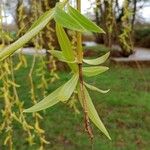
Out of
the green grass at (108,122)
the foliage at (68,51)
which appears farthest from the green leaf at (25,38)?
the green grass at (108,122)

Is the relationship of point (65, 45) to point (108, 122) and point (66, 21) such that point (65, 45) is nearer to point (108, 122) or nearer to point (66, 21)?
point (66, 21)

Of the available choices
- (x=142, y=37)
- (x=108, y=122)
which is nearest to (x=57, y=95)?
(x=108, y=122)

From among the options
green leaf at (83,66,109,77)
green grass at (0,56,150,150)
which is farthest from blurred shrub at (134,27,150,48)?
green leaf at (83,66,109,77)

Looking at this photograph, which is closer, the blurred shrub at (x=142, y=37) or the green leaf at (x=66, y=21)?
the green leaf at (x=66, y=21)

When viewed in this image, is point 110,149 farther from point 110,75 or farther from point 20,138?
point 110,75

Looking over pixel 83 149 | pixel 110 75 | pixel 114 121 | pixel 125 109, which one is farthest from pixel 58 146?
pixel 110 75

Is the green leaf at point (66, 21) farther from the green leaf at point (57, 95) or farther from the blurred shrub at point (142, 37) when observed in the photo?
the blurred shrub at point (142, 37)
